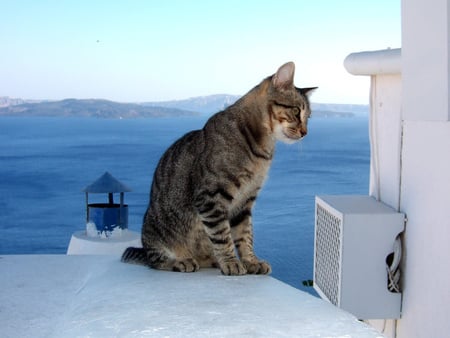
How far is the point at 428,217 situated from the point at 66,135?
5583 cm

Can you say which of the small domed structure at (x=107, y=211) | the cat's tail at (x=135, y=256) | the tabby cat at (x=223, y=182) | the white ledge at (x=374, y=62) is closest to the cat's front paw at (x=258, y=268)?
the tabby cat at (x=223, y=182)

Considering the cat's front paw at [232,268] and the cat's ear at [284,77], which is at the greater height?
the cat's ear at [284,77]

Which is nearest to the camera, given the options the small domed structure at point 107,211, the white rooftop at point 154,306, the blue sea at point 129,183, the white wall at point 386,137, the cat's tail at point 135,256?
the white rooftop at point 154,306

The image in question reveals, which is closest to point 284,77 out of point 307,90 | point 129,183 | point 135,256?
point 307,90

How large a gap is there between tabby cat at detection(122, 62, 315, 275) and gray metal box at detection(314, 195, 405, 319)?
0.37m

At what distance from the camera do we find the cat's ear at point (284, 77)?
2.69 meters

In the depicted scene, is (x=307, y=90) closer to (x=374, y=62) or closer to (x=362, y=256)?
(x=374, y=62)

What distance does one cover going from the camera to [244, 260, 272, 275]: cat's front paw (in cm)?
277

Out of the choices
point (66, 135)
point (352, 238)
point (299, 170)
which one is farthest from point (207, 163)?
point (66, 135)

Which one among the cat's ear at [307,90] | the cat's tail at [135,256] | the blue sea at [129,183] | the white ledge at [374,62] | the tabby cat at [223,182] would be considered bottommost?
the blue sea at [129,183]

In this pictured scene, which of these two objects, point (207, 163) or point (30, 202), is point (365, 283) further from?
point (30, 202)

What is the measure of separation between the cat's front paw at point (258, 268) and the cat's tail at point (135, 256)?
1.50ft

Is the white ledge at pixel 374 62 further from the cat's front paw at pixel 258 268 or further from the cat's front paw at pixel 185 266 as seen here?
the cat's front paw at pixel 185 266

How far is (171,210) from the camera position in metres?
2.86
